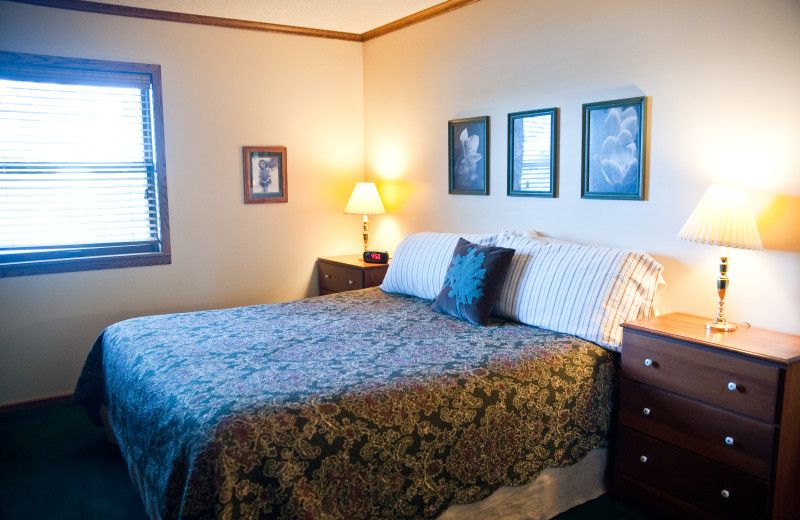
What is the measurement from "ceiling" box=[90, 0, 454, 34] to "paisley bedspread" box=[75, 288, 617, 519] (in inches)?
79.0

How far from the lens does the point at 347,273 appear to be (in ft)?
14.6

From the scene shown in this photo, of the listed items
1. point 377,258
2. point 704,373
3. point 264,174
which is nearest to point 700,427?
point 704,373

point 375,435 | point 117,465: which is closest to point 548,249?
point 375,435

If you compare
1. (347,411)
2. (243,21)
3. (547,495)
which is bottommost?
(547,495)

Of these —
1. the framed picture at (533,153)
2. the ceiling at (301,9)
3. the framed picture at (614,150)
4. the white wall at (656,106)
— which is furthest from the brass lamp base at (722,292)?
the ceiling at (301,9)

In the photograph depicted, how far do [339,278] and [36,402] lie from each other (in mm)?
2012

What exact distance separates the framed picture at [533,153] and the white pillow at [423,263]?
388 millimetres

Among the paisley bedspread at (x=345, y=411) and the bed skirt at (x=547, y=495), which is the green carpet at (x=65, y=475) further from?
the paisley bedspread at (x=345, y=411)

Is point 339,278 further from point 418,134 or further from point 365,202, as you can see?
point 418,134

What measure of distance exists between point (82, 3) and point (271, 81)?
1.24 m

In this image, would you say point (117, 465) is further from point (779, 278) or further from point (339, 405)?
point (779, 278)

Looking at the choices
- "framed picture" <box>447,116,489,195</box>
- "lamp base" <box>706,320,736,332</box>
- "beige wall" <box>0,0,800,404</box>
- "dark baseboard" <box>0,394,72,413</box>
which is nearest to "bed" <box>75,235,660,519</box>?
"lamp base" <box>706,320,736,332</box>

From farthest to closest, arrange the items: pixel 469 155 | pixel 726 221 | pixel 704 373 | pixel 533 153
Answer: pixel 469 155
pixel 533 153
pixel 726 221
pixel 704 373

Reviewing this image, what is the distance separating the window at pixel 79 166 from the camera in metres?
3.69
